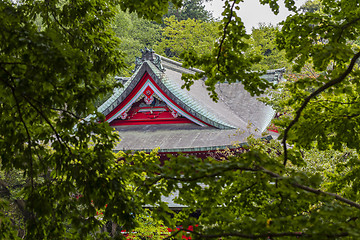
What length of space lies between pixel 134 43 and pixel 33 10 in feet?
66.6

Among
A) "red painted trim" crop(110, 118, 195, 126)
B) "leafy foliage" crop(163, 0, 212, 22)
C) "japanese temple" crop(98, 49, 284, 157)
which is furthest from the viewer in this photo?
"leafy foliage" crop(163, 0, 212, 22)

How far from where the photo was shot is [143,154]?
3.03m

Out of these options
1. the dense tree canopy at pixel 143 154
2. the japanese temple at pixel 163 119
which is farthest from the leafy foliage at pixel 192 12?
the dense tree canopy at pixel 143 154

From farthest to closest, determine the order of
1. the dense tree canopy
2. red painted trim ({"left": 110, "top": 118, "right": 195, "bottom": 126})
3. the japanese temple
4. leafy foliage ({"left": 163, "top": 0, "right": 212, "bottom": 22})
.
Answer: leafy foliage ({"left": 163, "top": 0, "right": 212, "bottom": 22}) → red painted trim ({"left": 110, "top": 118, "right": 195, "bottom": 126}) → the japanese temple → the dense tree canopy

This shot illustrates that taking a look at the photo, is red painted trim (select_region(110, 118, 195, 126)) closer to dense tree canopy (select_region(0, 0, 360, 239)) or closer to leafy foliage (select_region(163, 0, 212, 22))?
dense tree canopy (select_region(0, 0, 360, 239))

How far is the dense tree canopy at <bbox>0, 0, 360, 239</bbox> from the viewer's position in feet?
7.55

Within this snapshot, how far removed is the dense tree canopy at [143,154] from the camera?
230cm

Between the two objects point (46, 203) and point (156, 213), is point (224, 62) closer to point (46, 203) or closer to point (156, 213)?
point (156, 213)

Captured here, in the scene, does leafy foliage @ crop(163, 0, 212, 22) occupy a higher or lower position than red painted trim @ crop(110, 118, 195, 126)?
higher

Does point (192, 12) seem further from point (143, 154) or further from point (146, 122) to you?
point (143, 154)

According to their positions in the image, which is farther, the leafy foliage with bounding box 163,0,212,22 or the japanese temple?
the leafy foliage with bounding box 163,0,212,22

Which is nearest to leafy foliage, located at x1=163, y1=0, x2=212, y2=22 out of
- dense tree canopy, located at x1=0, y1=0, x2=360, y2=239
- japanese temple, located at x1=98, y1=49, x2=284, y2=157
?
japanese temple, located at x1=98, y1=49, x2=284, y2=157

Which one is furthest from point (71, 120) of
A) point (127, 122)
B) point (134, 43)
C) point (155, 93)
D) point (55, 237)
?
point (134, 43)

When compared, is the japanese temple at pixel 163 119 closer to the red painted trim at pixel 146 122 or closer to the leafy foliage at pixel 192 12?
the red painted trim at pixel 146 122
